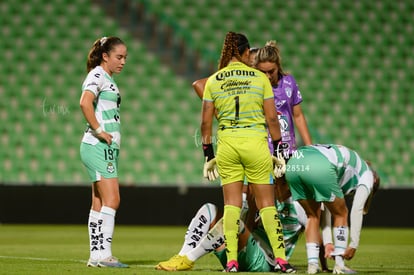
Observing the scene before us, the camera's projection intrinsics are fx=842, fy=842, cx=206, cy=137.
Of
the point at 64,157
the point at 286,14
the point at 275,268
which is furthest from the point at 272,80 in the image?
the point at 286,14

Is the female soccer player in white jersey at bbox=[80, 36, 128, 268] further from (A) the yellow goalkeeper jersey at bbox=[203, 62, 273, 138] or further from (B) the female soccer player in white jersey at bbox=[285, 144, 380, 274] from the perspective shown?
(B) the female soccer player in white jersey at bbox=[285, 144, 380, 274]

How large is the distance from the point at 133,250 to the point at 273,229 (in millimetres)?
3645

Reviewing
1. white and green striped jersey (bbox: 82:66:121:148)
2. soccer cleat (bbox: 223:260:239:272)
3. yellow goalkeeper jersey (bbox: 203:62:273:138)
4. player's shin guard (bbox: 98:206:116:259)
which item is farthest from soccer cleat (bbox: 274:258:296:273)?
white and green striped jersey (bbox: 82:66:121:148)

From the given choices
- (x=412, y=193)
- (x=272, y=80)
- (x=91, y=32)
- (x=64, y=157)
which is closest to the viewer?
(x=272, y=80)

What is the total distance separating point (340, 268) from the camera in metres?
6.21

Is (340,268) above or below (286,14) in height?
below

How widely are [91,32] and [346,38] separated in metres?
5.35

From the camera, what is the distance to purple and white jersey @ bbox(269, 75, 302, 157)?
752 centimetres

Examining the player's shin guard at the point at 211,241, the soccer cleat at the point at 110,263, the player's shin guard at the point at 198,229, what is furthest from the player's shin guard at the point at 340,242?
the soccer cleat at the point at 110,263

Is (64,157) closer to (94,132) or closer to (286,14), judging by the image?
(286,14)

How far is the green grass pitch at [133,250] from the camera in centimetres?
671

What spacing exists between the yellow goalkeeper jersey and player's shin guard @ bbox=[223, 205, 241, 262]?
55cm

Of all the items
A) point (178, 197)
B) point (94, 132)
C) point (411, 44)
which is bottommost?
point (178, 197)

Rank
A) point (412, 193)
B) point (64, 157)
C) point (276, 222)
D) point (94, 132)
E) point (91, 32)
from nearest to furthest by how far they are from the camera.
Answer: point (276, 222)
point (94, 132)
point (412, 193)
point (64, 157)
point (91, 32)
